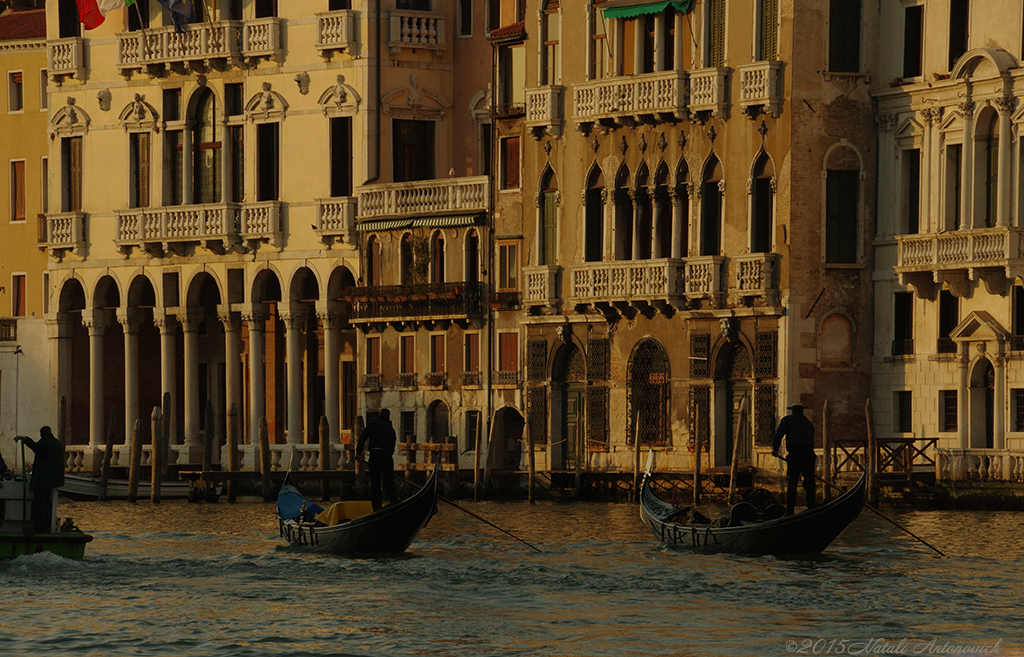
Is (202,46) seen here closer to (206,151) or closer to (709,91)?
(206,151)

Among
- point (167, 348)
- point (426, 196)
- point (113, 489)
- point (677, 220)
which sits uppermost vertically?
point (426, 196)

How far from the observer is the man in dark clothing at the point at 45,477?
107ft

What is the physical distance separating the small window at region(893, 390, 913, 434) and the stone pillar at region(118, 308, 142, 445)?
20246 mm

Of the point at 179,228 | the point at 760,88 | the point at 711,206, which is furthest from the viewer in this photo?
the point at 179,228

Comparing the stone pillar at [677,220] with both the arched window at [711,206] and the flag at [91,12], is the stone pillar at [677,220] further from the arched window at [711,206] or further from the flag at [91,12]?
the flag at [91,12]

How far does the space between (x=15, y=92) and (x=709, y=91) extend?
22.3m

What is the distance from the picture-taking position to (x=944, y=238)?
48188mm

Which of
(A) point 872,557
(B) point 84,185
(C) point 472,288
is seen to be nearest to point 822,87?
(C) point 472,288

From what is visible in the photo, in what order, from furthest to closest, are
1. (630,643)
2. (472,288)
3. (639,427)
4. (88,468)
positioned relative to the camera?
(88,468) < (472,288) < (639,427) < (630,643)

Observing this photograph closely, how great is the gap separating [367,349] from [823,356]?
41.5 feet

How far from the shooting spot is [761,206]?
50.9 metres

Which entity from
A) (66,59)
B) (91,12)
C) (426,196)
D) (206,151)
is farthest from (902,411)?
(66,59)

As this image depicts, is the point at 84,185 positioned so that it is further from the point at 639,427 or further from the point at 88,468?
the point at 639,427

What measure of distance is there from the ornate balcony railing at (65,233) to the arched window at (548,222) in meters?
13.7
